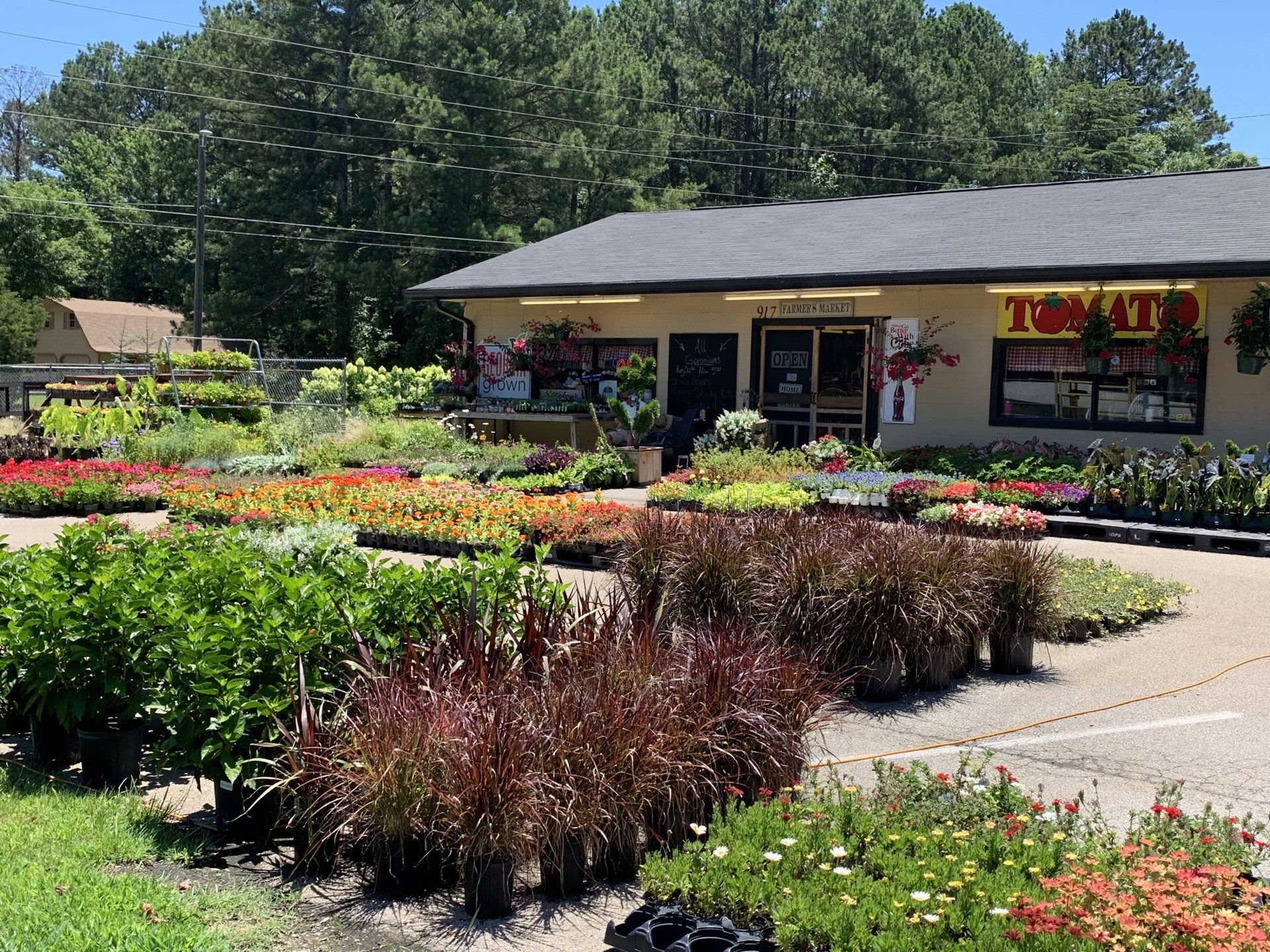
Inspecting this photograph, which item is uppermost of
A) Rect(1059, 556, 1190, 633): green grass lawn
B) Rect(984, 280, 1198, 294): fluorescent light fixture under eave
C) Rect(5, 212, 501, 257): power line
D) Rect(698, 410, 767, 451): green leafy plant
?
Rect(5, 212, 501, 257): power line

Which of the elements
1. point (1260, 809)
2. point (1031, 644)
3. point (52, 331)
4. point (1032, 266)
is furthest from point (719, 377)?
point (52, 331)

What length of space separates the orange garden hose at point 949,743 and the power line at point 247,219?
33.1 meters

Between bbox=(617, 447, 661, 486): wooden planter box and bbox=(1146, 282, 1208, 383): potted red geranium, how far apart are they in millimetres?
7566

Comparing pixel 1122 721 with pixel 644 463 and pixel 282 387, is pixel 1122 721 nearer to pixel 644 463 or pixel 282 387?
pixel 644 463

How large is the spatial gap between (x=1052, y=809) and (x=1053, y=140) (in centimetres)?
5092

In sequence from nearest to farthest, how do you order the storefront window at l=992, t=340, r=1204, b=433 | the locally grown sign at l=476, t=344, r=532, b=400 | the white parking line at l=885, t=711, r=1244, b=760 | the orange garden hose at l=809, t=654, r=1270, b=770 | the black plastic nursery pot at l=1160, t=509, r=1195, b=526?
the orange garden hose at l=809, t=654, r=1270, b=770 < the white parking line at l=885, t=711, r=1244, b=760 < the black plastic nursery pot at l=1160, t=509, r=1195, b=526 < the storefront window at l=992, t=340, r=1204, b=433 < the locally grown sign at l=476, t=344, r=532, b=400

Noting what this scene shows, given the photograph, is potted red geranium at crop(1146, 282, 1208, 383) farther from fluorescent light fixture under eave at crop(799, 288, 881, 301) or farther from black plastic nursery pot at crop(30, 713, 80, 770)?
black plastic nursery pot at crop(30, 713, 80, 770)

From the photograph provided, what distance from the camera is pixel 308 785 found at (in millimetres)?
4668

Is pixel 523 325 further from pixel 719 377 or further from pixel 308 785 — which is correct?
pixel 308 785

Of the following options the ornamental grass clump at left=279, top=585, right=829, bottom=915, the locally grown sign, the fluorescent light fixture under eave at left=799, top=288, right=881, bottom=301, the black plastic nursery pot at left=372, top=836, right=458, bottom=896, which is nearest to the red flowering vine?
the fluorescent light fixture under eave at left=799, top=288, right=881, bottom=301

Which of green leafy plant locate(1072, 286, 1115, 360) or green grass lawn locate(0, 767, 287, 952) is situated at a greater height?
green leafy plant locate(1072, 286, 1115, 360)

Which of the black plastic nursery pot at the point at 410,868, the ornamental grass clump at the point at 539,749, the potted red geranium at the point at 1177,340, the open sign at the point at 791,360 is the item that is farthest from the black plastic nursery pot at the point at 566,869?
the open sign at the point at 791,360

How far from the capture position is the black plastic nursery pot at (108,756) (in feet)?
18.4

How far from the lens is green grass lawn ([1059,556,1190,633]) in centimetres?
920
